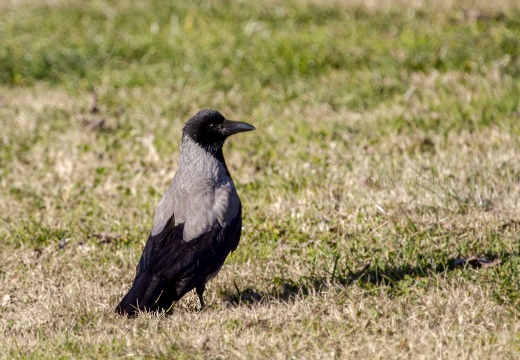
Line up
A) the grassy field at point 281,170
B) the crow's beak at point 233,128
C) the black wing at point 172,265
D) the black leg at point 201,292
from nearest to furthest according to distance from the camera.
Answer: the grassy field at point 281,170, the black wing at point 172,265, the black leg at point 201,292, the crow's beak at point 233,128

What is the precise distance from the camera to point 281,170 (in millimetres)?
7562

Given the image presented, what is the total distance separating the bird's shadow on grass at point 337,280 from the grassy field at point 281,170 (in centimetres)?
2

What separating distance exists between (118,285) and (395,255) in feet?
6.36

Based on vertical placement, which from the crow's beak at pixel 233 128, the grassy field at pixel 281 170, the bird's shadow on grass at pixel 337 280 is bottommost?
the bird's shadow on grass at pixel 337 280

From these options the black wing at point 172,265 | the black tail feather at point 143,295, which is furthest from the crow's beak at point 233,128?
the black tail feather at point 143,295

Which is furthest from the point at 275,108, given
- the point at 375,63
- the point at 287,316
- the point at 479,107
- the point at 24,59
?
the point at 287,316

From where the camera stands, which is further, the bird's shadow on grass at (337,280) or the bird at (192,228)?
the bird's shadow on grass at (337,280)

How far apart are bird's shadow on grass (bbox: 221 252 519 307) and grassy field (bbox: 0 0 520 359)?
2 cm

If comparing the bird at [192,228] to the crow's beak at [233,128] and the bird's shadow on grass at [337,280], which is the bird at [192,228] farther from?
the bird's shadow on grass at [337,280]

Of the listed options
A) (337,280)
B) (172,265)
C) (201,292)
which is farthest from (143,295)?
(337,280)

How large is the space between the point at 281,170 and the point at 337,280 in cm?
232

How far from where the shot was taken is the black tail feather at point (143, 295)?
4824 millimetres

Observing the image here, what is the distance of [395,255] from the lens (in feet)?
18.8

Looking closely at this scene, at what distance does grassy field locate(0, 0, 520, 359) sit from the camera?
474 centimetres
